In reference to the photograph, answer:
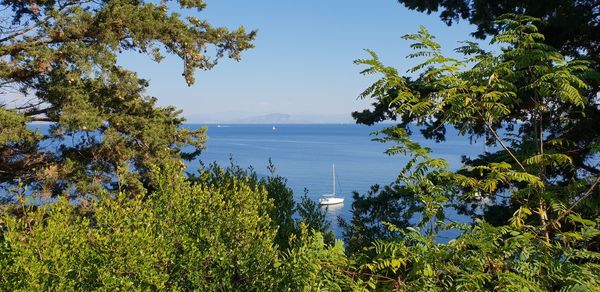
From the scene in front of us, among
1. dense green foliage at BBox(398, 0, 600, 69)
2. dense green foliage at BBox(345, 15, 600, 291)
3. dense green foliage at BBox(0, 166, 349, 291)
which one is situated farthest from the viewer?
dense green foliage at BBox(398, 0, 600, 69)

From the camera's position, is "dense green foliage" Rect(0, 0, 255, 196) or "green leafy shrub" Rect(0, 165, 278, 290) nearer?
"green leafy shrub" Rect(0, 165, 278, 290)

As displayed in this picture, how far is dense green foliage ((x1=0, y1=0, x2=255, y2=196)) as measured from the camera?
1077cm

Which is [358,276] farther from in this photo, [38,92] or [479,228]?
[38,92]

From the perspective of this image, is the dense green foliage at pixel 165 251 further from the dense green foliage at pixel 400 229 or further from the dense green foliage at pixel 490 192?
the dense green foliage at pixel 490 192

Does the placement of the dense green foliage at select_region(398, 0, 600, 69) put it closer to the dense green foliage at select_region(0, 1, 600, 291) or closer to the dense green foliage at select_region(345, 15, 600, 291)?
the dense green foliage at select_region(0, 1, 600, 291)

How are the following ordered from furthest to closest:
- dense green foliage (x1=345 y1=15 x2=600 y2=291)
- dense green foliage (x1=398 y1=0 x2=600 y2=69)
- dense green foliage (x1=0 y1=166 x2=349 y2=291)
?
dense green foliage (x1=398 y1=0 x2=600 y2=69) → dense green foliage (x1=0 y1=166 x2=349 y2=291) → dense green foliage (x1=345 y1=15 x2=600 y2=291)

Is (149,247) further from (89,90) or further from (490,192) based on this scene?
(89,90)

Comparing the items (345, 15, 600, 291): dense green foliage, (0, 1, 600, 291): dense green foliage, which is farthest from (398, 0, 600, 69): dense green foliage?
(345, 15, 600, 291): dense green foliage

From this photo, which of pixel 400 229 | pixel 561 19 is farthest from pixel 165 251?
pixel 561 19

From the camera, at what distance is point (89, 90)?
11.7 m

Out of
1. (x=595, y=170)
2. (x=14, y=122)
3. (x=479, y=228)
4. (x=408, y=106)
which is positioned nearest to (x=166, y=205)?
(x=408, y=106)

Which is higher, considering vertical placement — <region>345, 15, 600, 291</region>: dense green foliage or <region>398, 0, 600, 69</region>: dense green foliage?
<region>398, 0, 600, 69</region>: dense green foliage

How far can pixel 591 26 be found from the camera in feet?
25.9

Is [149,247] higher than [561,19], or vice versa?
[561,19]
